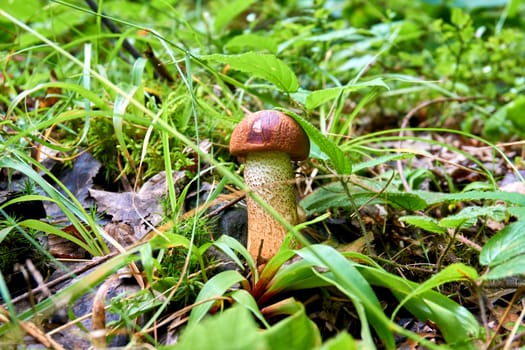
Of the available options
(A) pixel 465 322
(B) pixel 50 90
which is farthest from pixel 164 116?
(A) pixel 465 322

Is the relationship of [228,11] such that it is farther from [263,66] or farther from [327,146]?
[327,146]

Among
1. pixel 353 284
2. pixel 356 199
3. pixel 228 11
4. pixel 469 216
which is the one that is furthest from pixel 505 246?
pixel 228 11

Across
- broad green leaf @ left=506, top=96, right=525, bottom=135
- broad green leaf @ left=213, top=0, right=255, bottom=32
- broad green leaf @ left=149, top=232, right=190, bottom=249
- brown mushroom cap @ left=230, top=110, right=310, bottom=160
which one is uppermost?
broad green leaf @ left=213, top=0, right=255, bottom=32

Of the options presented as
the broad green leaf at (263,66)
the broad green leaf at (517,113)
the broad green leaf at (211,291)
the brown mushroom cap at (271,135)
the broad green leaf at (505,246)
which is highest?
the broad green leaf at (263,66)

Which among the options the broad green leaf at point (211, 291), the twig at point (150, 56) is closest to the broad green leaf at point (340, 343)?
the broad green leaf at point (211, 291)

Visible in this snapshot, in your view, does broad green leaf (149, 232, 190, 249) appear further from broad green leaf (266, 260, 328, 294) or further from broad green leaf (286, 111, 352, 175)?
broad green leaf (286, 111, 352, 175)

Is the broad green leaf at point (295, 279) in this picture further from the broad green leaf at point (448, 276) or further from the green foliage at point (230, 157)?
the broad green leaf at point (448, 276)

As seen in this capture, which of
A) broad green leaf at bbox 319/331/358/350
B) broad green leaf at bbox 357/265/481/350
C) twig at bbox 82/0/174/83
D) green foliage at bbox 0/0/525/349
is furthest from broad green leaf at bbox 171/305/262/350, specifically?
twig at bbox 82/0/174/83
